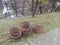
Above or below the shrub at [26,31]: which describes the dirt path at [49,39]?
below

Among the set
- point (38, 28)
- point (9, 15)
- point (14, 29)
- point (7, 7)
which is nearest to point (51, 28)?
point (38, 28)

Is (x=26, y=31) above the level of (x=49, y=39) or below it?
above

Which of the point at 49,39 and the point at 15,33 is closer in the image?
the point at 15,33

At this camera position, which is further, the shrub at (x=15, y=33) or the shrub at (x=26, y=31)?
the shrub at (x=26, y=31)

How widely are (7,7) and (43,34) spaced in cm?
487

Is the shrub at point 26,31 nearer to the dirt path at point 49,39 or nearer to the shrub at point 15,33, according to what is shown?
the shrub at point 15,33

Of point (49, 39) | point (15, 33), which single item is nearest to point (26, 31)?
point (15, 33)

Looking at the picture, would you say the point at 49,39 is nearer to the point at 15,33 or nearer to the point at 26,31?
the point at 26,31

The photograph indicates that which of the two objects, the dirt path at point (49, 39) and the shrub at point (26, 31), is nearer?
the dirt path at point (49, 39)

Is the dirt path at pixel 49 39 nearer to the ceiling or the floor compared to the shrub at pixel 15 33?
nearer to the floor

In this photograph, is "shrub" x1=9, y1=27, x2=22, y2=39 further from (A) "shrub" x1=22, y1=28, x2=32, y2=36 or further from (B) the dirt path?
(B) the dirt path

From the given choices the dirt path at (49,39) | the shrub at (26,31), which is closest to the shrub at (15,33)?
the shrub at (26,31)

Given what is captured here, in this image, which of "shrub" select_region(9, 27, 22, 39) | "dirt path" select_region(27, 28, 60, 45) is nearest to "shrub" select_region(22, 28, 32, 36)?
"shrub" select_region(9, 27, 22, 39)

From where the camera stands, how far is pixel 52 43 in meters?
4.42
